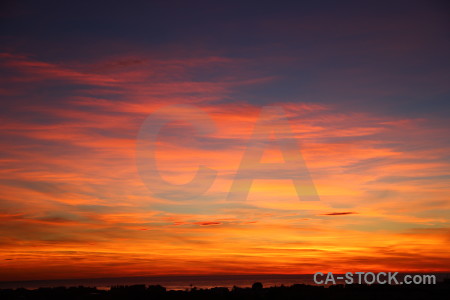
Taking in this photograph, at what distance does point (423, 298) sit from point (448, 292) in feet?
13.1

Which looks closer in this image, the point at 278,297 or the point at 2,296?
the point at 278,297

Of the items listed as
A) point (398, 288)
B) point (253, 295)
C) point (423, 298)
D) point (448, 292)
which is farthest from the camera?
point (398, 288)

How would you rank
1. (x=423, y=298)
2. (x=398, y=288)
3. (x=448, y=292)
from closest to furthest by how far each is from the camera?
(x=423, y=298) < (x=448, y=292) < (x=398, y=288)

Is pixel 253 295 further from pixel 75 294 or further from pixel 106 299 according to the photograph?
pixel 75 294

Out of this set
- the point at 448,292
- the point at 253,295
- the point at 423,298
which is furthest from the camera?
the point at 253,295

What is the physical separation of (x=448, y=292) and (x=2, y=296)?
37971mm

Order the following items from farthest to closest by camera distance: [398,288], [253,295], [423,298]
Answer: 1. [398,288]
2. [253,295]
3. [423,298]

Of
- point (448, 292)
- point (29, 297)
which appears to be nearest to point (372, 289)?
point (448, 292)

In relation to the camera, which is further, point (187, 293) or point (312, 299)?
point (187, 293)

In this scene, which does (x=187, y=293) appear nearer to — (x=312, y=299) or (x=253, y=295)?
(x=253, y=295)

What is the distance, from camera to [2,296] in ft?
136

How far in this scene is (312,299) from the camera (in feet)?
117

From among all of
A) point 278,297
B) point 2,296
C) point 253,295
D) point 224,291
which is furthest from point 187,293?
point 2,296

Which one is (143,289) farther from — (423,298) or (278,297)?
(423,298)
